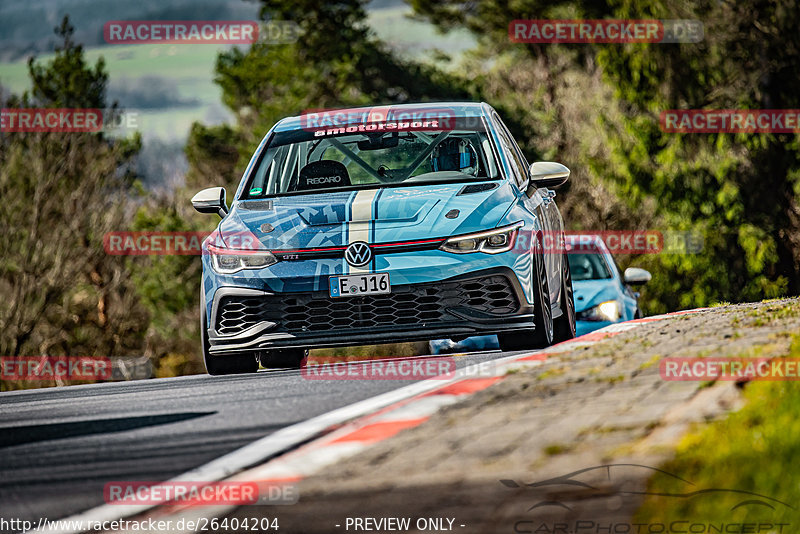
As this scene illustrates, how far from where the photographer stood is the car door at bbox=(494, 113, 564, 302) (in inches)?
336

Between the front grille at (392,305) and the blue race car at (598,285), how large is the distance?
5.10 meters

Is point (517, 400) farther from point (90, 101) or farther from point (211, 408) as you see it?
point (90, 101)

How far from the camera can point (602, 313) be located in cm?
1291

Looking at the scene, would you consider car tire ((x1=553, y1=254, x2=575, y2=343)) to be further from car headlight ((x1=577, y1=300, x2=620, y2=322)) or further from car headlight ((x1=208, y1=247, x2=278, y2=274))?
car headlight ((x1=577, y1=300, x2=620, y2=322))

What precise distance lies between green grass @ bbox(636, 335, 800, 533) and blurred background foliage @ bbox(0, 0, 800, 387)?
90.0 feet

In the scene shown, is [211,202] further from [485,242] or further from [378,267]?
[485,242]

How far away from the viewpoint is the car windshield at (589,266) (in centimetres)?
1364

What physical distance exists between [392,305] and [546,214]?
2125mm

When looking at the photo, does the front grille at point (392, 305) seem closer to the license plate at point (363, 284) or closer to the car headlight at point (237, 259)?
the license plate at point (363, 284)

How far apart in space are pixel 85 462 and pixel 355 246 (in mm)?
2419

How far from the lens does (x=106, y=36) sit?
68.2 feet

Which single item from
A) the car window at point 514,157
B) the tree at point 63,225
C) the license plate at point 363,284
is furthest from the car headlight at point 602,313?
the tree at point 63,225

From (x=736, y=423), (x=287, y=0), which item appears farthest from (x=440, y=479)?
(x=287, y=0)

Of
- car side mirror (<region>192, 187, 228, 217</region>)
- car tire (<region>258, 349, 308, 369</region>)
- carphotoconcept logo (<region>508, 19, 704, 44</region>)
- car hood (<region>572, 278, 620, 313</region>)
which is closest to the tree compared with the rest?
carphotoconcept logo (<region>508, 19, 704, 44</region>)
